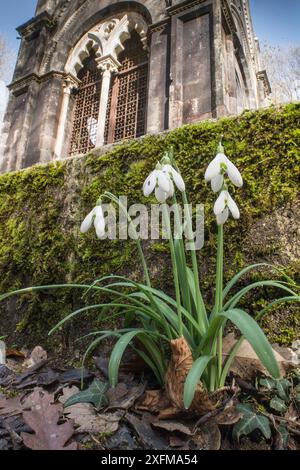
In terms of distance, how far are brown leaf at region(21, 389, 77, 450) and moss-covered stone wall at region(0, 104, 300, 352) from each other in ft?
2.58

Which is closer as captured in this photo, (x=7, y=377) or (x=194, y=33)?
(x=7, y=377)

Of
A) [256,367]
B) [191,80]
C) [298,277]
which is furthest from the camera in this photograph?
[191,80]

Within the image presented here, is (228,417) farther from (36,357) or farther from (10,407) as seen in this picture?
(36,357)

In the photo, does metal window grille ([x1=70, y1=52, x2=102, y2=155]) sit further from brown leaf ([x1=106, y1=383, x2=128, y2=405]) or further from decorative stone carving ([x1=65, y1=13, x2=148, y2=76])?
brown leaf ([x1=106, y1=383, x2=128, y2=405])

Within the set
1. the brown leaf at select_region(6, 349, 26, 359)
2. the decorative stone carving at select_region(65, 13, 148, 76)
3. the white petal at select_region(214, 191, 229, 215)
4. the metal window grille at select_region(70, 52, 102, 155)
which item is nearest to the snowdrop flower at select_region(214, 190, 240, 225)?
the white petal at select_region(214, 191, 229, 215)

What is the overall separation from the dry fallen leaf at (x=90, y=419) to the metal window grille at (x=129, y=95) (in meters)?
6.41

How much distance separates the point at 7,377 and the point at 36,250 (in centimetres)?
96

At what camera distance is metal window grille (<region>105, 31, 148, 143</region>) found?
7.13 m

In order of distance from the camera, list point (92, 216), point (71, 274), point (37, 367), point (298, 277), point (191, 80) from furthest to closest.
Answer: point (191, 80) → point (71, 274) → point (37, 367) → point (298, 277) → point (92, 216)

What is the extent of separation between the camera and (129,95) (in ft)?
24.6

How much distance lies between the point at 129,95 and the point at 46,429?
7.67 meters

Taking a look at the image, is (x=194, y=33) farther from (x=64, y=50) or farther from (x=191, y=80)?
(x=64, y=50)

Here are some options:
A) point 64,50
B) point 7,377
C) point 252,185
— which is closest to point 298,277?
point 252,185

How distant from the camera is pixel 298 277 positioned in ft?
5.02
